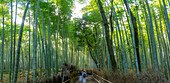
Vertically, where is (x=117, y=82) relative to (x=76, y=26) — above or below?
below

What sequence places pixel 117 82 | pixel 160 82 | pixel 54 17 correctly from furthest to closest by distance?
pixel 54 17 < pixel 117 82 < pixel 160 82

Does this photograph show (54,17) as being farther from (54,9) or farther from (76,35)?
(76,35)

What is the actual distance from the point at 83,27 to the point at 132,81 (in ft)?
39.4

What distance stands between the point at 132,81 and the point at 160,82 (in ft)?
2.38

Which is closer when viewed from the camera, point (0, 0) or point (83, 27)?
point (0, 0)

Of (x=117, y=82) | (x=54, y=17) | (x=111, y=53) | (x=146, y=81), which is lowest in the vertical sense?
(x=117, y=82)

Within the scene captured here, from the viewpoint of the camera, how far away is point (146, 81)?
3.58 m

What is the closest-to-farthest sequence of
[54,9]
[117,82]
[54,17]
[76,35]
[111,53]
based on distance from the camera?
1. [117,82]
2. [111,53]
3. [54,9]
4. [54,17]
5. [76,35]

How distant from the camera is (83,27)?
50.6 feet

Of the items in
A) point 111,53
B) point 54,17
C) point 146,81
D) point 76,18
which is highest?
point 76,18

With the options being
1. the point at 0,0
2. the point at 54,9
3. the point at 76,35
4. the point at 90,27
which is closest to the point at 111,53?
the point at 54,9

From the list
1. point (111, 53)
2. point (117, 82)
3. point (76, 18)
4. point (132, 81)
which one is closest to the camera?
point (132, 81)

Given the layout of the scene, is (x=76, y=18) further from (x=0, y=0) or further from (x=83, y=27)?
(x=0, y=0)

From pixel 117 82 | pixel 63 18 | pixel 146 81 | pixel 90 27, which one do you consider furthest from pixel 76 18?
pixel 146 81
